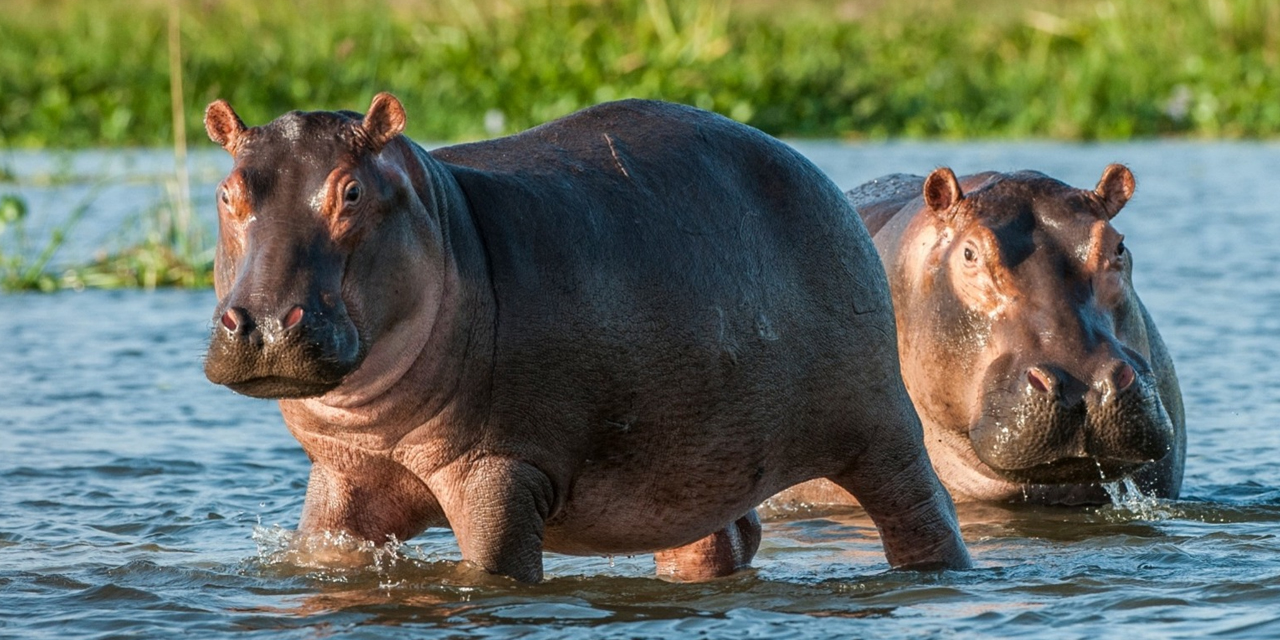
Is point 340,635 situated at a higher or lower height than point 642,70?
lower

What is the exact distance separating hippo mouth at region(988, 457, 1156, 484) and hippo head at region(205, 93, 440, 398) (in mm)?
2281

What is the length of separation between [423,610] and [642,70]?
491 inches

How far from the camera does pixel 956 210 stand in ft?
20.3

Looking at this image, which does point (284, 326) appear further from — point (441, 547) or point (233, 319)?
point (441, 547)

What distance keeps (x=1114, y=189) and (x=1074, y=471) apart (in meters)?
0.87

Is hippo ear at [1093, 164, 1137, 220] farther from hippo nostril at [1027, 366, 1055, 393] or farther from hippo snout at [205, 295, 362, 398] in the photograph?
hippo snout at [205, 295, 362, 398]

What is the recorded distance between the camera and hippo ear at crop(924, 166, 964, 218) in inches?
240

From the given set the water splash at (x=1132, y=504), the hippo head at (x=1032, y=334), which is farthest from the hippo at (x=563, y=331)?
the water splash at (x=1132, y=504)

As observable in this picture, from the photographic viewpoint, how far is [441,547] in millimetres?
6074

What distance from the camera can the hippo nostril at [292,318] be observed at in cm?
384

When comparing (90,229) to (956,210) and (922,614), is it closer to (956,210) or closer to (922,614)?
(956,210)

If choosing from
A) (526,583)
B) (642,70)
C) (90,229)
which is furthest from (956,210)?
(642,70)

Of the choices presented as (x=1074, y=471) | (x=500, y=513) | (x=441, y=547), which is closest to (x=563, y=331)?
(x=500, y=513)

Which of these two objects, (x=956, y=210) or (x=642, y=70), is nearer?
(x=956, y=210)
